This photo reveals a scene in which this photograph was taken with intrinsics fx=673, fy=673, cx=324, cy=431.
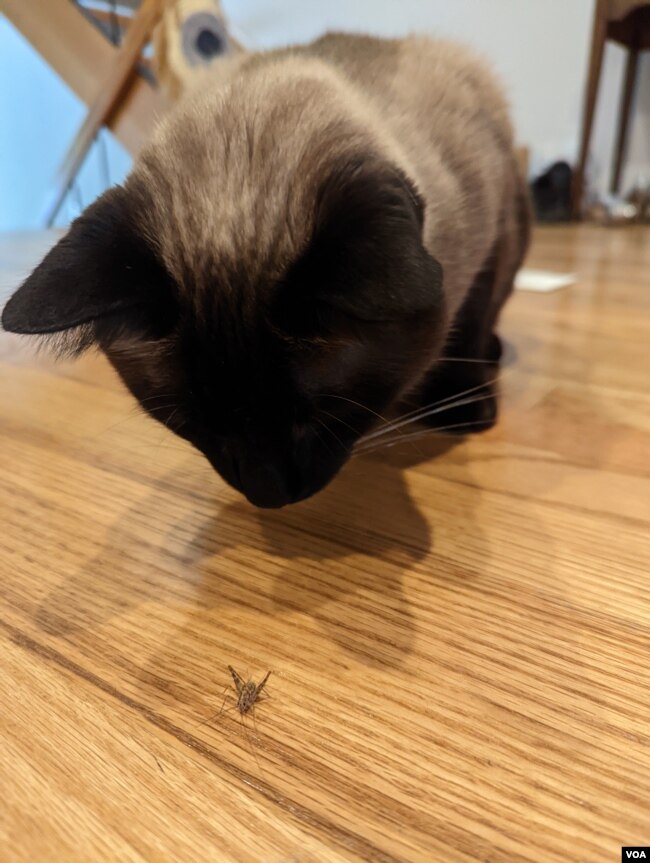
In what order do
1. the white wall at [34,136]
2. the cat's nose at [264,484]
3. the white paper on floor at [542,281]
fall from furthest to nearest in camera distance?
the white wall at [34,136] < the white paper on floor at [542,281] < the cat's nose at [264,484]

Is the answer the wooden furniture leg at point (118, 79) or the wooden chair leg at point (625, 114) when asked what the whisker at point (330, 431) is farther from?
the wooden chair leg at point (625, 114)

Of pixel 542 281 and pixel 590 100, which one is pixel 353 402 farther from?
pixel 590 100

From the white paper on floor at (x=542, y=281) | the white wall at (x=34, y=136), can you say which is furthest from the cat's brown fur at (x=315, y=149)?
the white wall at (x=34, y=136)

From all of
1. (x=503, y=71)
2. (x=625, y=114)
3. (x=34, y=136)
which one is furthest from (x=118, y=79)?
(x=625, y=114)

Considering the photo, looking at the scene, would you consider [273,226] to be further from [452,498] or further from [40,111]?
[40,111]

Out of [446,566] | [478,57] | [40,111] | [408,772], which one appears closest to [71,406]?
[446,566]

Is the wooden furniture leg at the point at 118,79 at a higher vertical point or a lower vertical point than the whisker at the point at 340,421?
lower
